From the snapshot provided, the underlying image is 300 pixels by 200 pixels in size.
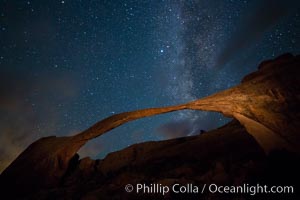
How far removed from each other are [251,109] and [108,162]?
301 inches

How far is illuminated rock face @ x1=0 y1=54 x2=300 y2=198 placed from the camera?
6.66 meters

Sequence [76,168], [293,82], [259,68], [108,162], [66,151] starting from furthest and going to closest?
[108,162] < [76,168] < [66,151] < [259,68] < [293,82]

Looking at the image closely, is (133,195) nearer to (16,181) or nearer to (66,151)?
(66,151)

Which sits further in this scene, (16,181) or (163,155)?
(163,155)

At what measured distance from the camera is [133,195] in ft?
23.9

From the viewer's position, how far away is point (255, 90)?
738cm

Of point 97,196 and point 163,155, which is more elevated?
point 163,155

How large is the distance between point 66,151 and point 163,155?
4.49 m

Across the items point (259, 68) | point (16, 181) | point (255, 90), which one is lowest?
point (16, 181)

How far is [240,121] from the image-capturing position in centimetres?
841

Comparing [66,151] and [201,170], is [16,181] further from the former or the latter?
[201,170]

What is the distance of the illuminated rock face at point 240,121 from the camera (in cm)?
666

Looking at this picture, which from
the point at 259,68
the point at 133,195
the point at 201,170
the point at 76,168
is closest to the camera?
the point at 133,195

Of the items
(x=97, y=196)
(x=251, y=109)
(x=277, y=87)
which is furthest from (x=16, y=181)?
(x=277, y=87)
